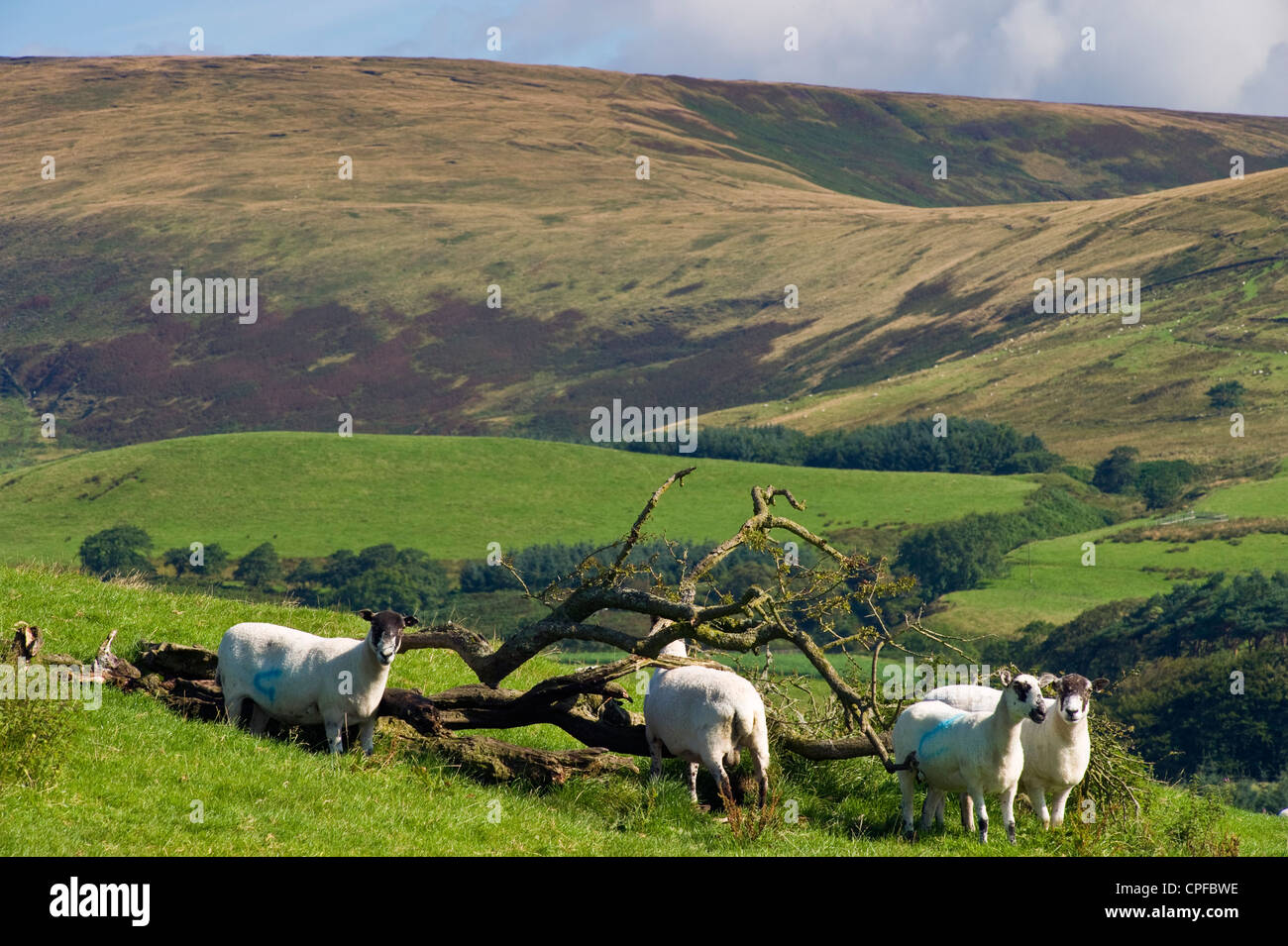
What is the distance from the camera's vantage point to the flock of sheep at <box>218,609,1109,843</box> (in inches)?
593

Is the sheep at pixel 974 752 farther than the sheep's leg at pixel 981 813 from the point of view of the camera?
No

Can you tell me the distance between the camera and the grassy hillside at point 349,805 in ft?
39.4

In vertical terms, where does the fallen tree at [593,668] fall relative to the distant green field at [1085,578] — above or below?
above

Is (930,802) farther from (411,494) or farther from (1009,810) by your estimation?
(411,494)

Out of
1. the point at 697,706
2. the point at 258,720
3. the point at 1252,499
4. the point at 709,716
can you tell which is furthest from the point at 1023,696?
the point at 1252,499

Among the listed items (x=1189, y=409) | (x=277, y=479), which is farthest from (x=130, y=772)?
(x=1189, y=409)

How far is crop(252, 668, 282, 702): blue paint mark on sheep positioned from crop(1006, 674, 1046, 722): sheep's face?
7768 mm

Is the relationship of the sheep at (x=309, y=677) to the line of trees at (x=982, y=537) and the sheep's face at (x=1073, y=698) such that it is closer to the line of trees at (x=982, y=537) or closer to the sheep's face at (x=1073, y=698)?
the sheep's face at (x=1073, y=698)

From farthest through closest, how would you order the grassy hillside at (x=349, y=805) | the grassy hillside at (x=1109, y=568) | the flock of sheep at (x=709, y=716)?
1. the grassy hillside at (x=1109, y=568)
2. the flock of sheep at (x=709, y=716)
3. the grassy hillside at (x=349, y=805)

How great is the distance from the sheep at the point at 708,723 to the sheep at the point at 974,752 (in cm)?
164

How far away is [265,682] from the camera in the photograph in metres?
15.5

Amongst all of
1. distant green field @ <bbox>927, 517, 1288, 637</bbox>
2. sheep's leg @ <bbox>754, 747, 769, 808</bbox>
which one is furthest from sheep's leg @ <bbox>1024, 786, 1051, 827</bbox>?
distant green field @ <bbox>927, 517, 1288, 637</bbox>

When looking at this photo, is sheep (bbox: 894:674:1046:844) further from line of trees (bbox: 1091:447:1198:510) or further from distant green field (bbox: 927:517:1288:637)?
line of trees (bbox: 1091:447:1198:510)

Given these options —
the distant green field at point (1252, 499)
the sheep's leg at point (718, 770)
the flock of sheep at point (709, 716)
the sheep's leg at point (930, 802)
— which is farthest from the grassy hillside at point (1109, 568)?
the sheep's leg at point (718, 770)
